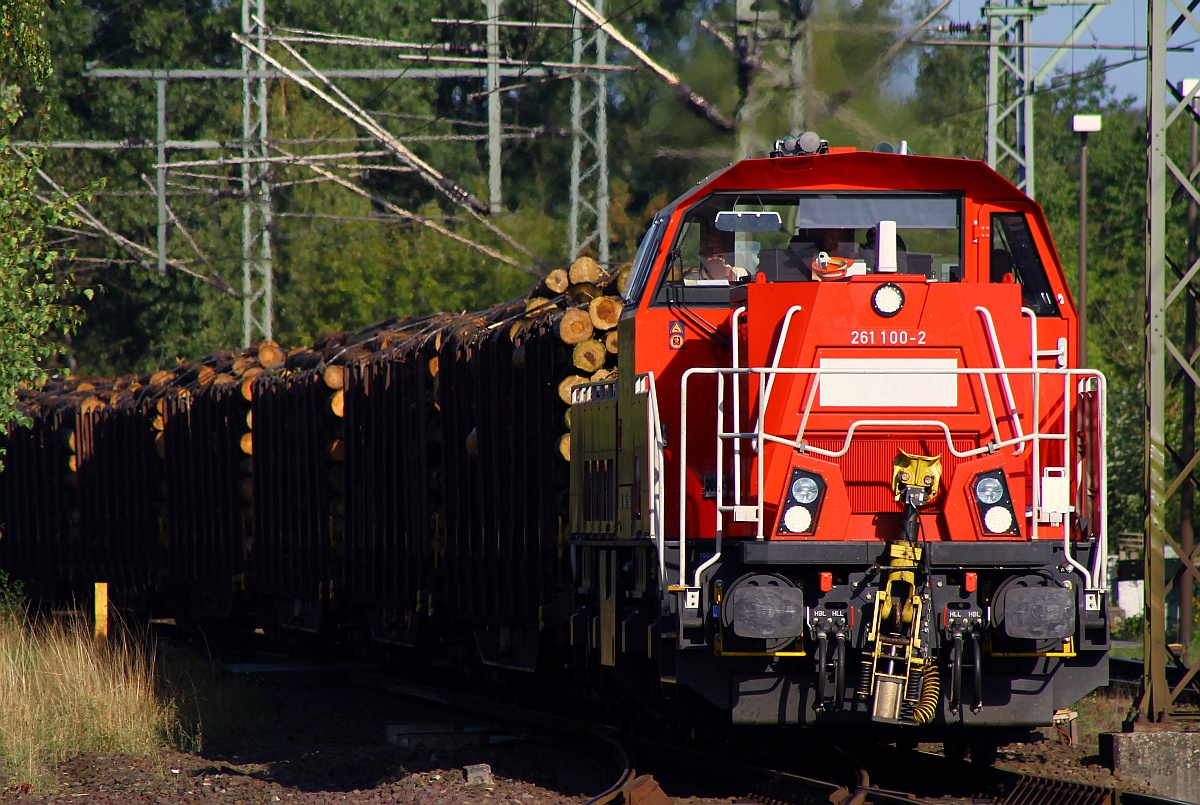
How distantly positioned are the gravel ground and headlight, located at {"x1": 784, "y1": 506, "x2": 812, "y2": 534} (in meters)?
1.74

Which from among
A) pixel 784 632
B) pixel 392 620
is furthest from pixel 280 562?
pixel 784 632

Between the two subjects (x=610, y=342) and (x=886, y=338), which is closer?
(x=886, y=338)

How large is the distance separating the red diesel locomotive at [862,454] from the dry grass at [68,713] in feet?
14.6

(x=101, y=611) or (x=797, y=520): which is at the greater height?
(x=797, y=520)

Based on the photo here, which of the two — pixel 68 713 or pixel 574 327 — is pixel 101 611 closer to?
pixel 68 713

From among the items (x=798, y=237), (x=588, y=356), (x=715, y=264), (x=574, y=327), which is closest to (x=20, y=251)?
(x=574, y=327)

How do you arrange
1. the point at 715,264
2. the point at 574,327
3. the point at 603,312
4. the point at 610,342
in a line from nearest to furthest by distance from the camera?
1. the point at 715,264
2. the point at 574,327
3. the point at 603,312
4. the point at 610,342

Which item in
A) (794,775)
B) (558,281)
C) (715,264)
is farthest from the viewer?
(558,281)

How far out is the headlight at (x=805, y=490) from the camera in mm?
7820

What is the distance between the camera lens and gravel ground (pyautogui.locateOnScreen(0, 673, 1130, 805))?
909 cm

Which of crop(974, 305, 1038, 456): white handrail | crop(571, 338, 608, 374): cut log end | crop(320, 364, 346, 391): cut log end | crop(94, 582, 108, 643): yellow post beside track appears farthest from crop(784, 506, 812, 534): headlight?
crop(94, 582, 108, 643): yellow post beside track

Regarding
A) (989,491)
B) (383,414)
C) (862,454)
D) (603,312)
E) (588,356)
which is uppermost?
(603,312)

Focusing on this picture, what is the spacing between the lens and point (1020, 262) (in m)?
8.79

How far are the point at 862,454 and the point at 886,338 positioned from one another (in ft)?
1.99
